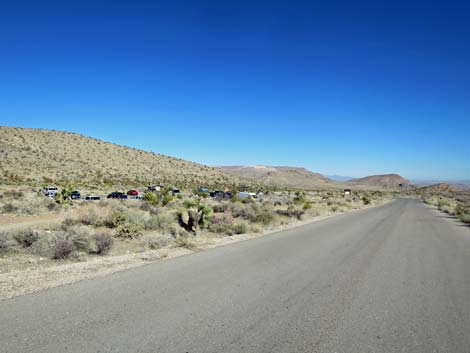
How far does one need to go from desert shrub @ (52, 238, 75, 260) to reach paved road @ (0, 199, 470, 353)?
316cm

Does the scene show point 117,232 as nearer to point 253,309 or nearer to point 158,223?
point 158,223

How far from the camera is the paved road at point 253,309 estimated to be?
17.7 ft

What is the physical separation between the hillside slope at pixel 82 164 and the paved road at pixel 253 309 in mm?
51936

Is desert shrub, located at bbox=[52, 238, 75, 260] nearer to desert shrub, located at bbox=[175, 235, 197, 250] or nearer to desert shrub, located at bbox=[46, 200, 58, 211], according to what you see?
desert shrub, located at bbox=[175, 235, 197, 250]

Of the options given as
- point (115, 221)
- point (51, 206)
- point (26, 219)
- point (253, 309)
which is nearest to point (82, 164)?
point (51, 206)

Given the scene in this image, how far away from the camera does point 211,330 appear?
19.2 feet

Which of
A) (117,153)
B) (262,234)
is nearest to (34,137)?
(117,153)

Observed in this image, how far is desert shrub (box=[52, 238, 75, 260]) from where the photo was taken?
37.5 feet

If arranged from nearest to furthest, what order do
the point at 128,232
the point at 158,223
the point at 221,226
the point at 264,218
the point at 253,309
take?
the point at 253,309
the point at 128,232
the point at 158,223
the point at 221,226
the point at 264,218

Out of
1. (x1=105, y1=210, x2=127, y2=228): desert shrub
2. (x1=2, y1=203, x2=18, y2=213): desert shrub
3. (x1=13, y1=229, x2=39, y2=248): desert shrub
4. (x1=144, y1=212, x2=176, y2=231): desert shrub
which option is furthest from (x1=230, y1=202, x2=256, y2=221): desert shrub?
(x1=2, y1=203, x2=18, y2=213): desert shrub

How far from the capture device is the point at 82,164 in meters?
77.6

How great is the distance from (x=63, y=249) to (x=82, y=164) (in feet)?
234

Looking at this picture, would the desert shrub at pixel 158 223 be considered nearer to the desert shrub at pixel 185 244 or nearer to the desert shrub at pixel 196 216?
the desert shrub at pixel 196 216

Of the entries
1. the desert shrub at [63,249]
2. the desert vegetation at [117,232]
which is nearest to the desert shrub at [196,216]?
the desert vegetation at [117,232]
